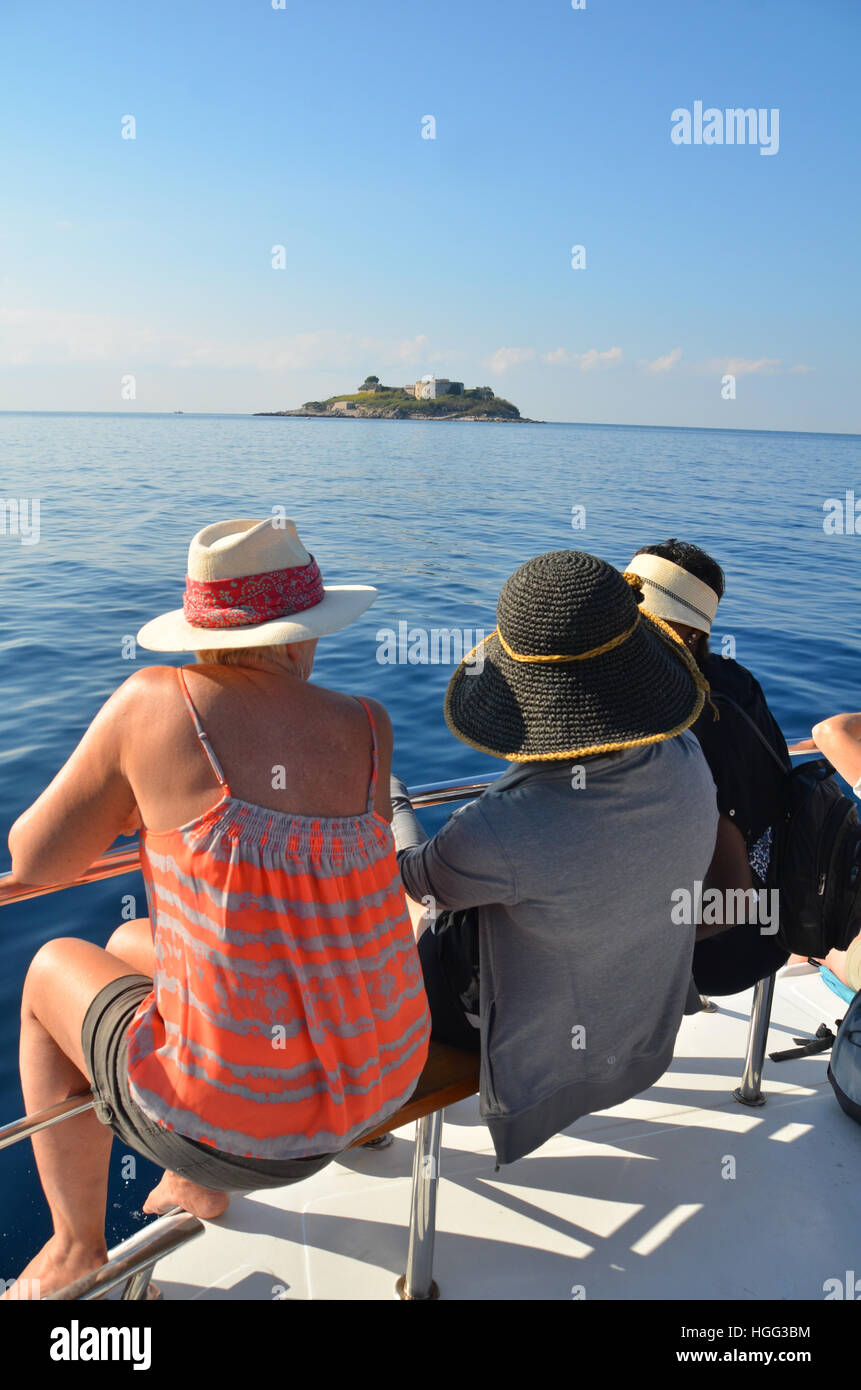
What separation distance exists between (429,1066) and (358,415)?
101m

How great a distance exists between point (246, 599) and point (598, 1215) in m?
1.46

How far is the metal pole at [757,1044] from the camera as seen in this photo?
210cm

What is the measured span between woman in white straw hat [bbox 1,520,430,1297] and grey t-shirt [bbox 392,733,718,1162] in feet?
0.48

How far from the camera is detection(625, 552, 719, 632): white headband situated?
209cm

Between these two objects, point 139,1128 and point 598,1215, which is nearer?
point 139,1128

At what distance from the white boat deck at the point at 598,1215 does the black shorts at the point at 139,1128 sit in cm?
51

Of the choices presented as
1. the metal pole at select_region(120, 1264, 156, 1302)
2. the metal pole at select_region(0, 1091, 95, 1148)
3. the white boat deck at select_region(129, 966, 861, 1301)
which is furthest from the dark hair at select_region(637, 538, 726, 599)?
the metal pole at select_region(120, 1264, 156, 1302)

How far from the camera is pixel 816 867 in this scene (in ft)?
6.26

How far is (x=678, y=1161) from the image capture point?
6.66ft

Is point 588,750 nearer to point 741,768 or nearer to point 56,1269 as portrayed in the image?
point 741,768

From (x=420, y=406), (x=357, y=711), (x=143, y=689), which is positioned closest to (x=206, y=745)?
(x=143, y=689)

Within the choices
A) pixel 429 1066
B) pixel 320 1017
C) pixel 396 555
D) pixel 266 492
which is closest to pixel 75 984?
pixel 320 1017
